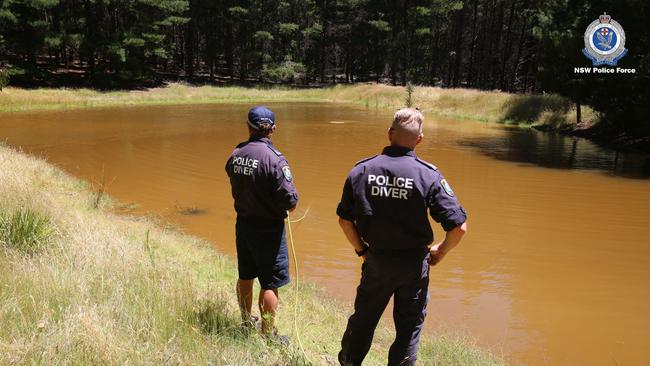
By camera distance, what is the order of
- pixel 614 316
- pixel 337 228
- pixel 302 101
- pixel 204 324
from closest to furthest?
1. pixel 204 324
2. pixel 614 316
3. pixel 337 228
4. pixel 302 101

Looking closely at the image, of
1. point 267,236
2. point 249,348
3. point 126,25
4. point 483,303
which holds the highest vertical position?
point 126,25

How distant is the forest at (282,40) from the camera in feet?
132

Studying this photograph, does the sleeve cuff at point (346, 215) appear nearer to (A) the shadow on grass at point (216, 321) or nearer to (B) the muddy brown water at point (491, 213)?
(A) the shadow on grass at point (216, 321)

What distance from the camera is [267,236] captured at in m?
4.22

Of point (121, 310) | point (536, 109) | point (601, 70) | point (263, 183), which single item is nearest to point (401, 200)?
point (263, 183)

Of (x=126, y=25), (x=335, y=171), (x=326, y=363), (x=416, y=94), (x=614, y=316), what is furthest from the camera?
(x=126, y=25)

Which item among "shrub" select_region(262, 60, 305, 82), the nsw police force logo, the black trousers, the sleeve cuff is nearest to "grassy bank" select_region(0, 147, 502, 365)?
the black trousers

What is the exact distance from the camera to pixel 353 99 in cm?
4622

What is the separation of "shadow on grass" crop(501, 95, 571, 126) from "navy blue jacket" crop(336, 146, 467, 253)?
26.4 m

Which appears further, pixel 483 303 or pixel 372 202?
pixel 483 303

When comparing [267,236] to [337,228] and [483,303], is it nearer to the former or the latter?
[483,303]

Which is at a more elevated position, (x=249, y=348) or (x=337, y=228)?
(x=249, y=348)

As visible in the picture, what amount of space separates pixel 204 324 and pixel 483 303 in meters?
4.25

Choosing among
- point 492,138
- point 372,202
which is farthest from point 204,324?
point 492,138
